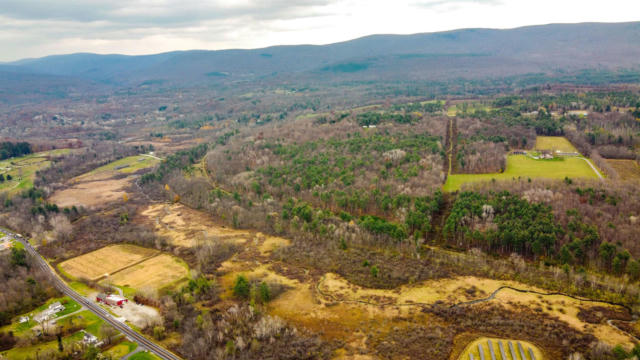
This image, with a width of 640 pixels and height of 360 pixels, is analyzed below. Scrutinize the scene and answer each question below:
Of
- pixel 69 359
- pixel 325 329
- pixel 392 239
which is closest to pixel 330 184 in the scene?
pixel 392 239

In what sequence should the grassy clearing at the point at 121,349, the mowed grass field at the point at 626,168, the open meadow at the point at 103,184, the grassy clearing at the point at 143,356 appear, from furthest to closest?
the open meadow at the point at 103,184
the mowed grass field at the point at 626,168
the grassy clearing at the point at 121,349
the grassy clearing at the point at 143,356

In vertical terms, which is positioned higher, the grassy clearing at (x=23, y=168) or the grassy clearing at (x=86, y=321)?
the grassy clearing at (x=23, y=168)

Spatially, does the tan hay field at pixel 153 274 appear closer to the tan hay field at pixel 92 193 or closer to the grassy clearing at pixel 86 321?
the grassy clearing at pixel 86 321

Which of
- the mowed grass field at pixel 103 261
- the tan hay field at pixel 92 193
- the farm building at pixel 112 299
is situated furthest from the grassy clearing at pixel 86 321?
the tan hay field at pixel 92 193

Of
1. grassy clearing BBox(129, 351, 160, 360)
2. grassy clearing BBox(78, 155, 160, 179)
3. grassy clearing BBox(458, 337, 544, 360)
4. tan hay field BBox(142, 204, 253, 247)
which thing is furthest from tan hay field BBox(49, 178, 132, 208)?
grassy clearing BBox(458, 337, 544, 360)

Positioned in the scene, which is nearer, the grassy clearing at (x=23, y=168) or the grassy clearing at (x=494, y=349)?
the grassy clearing at (x=494, y=349)

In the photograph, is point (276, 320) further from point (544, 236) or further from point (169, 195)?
point (169, 195)

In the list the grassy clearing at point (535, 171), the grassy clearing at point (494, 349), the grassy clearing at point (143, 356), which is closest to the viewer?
the grassy clearing at point (494, 349)
